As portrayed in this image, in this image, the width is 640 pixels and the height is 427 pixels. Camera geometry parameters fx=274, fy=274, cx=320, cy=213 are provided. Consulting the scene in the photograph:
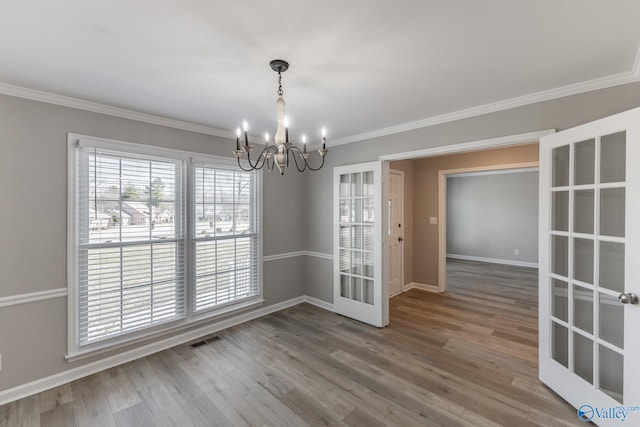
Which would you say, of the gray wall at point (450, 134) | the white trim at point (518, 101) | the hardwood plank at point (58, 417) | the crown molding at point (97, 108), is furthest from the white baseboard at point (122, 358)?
the white trim at point (518, 101)

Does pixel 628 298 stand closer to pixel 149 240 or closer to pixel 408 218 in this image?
pixel 408 218

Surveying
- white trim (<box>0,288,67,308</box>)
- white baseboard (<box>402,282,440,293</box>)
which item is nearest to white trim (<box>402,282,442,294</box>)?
white baseboard (<box>402,282,440,293</box>)

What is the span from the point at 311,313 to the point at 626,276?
3.32 meters

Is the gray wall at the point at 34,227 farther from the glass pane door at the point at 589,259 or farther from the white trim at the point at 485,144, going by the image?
the glass pane door at the point at 589,259

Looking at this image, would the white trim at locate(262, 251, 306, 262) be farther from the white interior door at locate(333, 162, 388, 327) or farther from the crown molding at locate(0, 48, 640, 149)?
the crown molding at locate(0, 48, 640, 149)

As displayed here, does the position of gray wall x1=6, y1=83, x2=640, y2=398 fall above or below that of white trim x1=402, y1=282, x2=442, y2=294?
above

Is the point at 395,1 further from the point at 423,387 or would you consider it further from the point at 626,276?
→ the point at 423,387

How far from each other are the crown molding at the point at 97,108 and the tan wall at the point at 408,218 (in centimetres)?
342

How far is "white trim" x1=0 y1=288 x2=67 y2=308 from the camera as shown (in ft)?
7.40

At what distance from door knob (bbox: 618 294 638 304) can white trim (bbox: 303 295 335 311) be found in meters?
3.12

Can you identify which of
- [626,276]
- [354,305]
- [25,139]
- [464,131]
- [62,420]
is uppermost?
[464,131]

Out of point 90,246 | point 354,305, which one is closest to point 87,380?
point 90,246

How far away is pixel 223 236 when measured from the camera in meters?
3.60

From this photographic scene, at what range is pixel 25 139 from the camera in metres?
2.34
